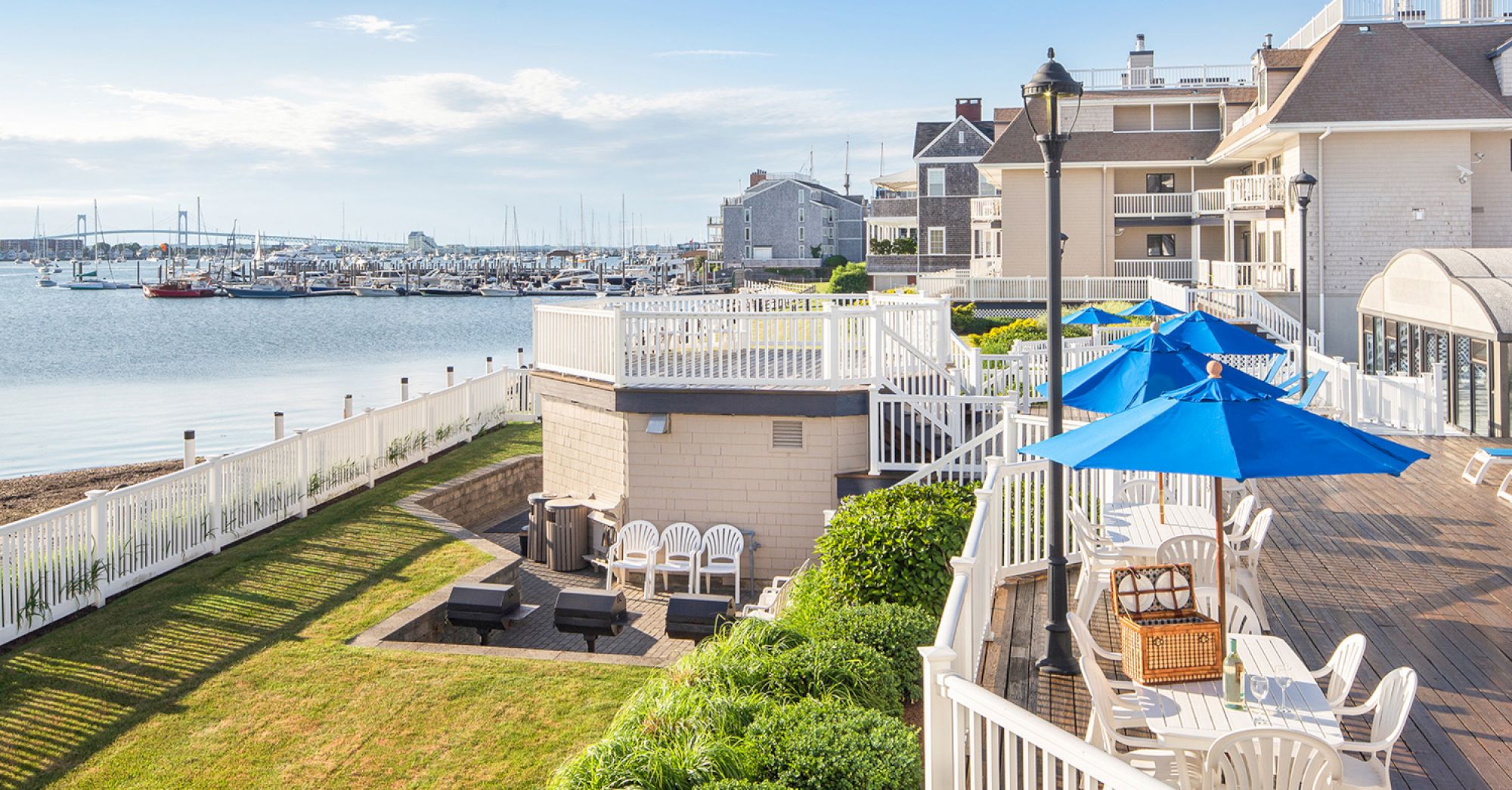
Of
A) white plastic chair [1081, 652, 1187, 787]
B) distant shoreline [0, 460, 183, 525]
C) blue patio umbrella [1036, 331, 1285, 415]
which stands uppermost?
blue patio umbrella [1036, 331, 1285, 415]

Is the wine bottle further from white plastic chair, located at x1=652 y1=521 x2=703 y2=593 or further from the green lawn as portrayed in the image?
white plastic chair, located at x1=652 y1=521 x2=703 y2=593

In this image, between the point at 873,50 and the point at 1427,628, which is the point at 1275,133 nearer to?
the point at 873,50

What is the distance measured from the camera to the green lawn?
805 centimetres

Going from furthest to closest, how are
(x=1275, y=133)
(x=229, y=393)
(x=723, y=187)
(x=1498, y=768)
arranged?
(x=723, y=187) < (x=229, y=393) < (x=1275, y=133) < (x=1498, y=768)

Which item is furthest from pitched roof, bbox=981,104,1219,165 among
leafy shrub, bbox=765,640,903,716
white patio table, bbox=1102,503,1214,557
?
leafy shrub, bbox=765,640,903,716

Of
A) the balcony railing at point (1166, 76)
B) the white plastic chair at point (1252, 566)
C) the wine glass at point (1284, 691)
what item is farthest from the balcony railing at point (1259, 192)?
the wine glass at point (1284, 691)

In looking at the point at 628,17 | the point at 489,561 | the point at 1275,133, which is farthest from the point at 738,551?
the point at 1275,133

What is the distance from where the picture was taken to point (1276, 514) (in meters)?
11.9

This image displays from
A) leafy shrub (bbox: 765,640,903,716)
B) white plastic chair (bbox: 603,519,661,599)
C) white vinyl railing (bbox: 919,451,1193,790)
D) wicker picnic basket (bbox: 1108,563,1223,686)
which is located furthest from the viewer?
white plastic chair (bbox: 603,519,661,599)

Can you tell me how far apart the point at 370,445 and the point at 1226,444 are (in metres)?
15.1

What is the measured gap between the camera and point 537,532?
1616 cm

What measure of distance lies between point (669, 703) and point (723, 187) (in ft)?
395

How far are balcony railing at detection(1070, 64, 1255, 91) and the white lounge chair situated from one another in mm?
32186

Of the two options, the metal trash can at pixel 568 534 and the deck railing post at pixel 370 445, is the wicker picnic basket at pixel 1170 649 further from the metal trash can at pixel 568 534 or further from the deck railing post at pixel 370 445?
the deck railing post at pixel 370 445
